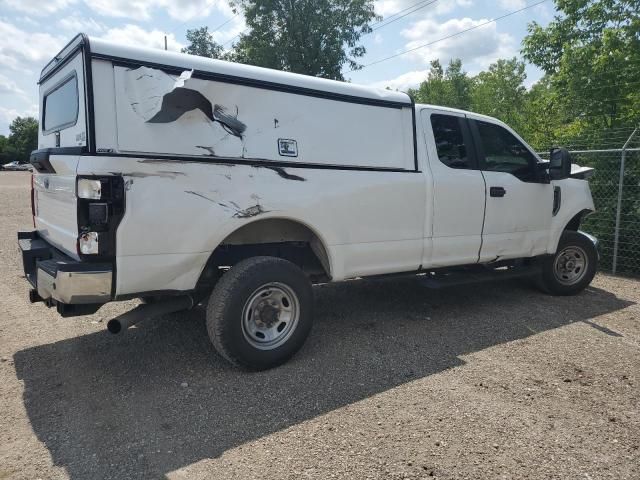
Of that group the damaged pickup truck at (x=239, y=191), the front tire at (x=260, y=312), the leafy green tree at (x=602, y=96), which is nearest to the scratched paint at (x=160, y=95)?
the damaged pickup truck at (x=239, y=191)

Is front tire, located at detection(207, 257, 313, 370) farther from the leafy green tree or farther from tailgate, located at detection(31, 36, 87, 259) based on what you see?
the leafy green tree

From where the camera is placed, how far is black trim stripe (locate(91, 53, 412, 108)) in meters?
3.23

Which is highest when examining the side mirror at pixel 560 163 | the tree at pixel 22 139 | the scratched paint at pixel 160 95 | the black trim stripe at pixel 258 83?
the tree at pixel 22 139

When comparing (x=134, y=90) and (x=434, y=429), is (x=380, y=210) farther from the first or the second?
(x=134, y=90)

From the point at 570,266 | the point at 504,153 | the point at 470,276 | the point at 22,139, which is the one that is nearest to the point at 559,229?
the point at 570,266

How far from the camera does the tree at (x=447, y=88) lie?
47.8 m

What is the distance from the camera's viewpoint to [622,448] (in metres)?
2.90

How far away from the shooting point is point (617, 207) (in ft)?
25.8

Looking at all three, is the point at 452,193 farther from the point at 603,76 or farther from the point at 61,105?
the point at 603,76

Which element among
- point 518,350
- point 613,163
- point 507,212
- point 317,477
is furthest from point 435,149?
point 613,163

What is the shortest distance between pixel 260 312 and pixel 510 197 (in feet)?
10.5

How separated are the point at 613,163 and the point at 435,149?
5098 millimetres

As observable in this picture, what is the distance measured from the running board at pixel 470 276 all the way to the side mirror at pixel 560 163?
3.75 ft

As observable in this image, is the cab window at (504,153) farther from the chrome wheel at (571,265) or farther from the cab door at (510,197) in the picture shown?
the chrome wheel at (571,265)
